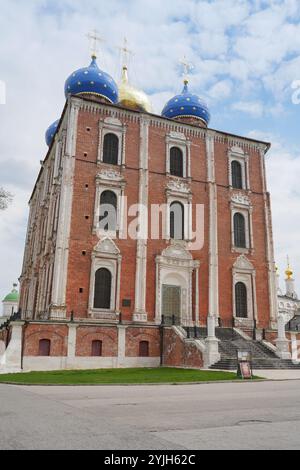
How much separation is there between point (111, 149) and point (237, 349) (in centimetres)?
1601

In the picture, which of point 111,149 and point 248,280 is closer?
point 111,149

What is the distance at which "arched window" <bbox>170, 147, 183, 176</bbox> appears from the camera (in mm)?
31844

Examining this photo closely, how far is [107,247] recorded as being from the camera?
27.8m

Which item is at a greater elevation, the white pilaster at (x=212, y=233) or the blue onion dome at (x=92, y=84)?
the blue onion dome at (x=92, y=84)

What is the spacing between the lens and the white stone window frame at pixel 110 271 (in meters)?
26.5

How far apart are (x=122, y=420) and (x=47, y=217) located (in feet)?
88.4

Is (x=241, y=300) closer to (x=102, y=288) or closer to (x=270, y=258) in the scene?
(x=270, y=258)

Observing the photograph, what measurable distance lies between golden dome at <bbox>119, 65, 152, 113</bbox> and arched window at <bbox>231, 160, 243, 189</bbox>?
891 centimetres

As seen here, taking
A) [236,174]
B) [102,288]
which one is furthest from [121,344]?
[236,174]

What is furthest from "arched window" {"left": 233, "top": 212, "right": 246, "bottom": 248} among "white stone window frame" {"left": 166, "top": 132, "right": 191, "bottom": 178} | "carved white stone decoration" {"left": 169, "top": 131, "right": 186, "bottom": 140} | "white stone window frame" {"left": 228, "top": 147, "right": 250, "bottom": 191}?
"carved white stone decoration" {"left": 169, "top": 131, "right": 186, "bottom": 140}

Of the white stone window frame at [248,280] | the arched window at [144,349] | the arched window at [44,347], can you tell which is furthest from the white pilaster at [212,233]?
the arched window at [44,347]

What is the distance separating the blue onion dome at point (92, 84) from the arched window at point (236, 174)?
10.5m

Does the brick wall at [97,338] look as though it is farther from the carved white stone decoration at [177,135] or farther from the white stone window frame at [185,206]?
the carved white stone decoration at [177,135]

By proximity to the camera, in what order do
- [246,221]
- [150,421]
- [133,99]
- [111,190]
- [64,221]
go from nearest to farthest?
[150,421]
[64,221]
[111,190]
[246,221]
[133,99]
